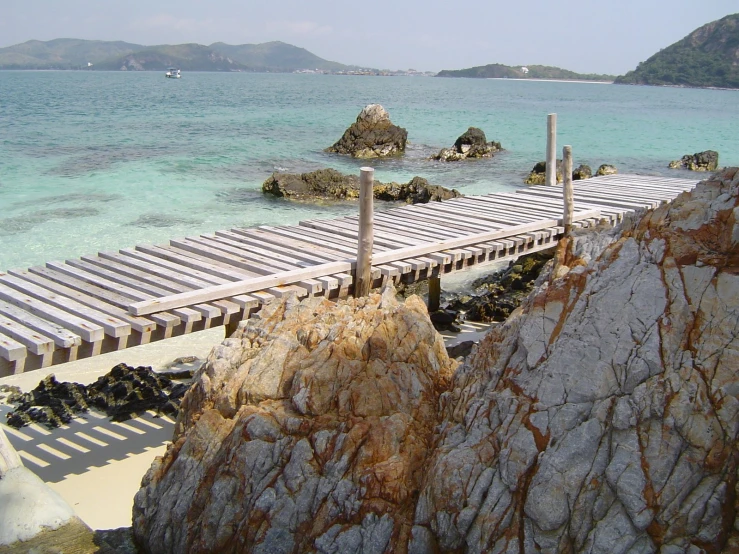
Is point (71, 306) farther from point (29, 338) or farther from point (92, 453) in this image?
point (92, 453)

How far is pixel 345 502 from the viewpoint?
5531mm

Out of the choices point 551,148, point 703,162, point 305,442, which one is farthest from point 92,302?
point 703,162

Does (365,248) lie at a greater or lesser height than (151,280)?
greater

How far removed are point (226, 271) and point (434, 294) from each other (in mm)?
4873

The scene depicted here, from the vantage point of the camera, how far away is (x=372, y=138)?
122 feet

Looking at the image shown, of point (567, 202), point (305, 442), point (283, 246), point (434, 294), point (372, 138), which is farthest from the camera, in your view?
point (372, 138)

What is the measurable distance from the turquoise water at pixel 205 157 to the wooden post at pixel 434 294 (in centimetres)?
907

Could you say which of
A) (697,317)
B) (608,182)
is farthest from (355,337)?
(608,182)

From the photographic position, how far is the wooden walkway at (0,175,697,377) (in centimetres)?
800

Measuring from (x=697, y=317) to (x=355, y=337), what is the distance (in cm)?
278

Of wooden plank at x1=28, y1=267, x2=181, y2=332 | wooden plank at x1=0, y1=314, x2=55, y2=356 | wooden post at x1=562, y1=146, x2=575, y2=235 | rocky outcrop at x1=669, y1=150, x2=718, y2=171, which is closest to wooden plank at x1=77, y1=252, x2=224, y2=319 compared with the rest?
wooden plank at x1=28, y1=267, x2=181, y2=332

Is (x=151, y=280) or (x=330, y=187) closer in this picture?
(x=151, y=280)

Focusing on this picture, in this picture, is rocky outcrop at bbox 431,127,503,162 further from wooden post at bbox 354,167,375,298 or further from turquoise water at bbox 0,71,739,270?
wooden post at bbox 354,167,375,298

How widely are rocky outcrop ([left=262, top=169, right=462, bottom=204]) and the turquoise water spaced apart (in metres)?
0.77
